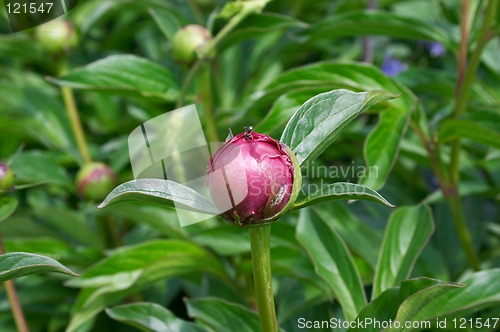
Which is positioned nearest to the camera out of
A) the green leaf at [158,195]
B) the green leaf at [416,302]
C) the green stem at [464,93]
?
the green leaf at [158,195]

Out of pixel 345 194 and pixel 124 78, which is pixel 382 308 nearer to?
pixel 345 194

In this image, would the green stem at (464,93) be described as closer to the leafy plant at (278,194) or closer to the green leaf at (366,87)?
the leafy plant at (278,194)

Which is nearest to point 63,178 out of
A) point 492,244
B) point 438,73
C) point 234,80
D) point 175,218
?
point 175,218

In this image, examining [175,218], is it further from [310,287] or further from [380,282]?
[380,282]

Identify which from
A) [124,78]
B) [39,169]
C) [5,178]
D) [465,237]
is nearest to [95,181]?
[39,169]

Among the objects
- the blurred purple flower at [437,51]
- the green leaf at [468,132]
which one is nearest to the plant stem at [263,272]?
the green leaf at [468,132]

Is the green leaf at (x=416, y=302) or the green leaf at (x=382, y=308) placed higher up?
the green leaf at (x=416, y=302)
